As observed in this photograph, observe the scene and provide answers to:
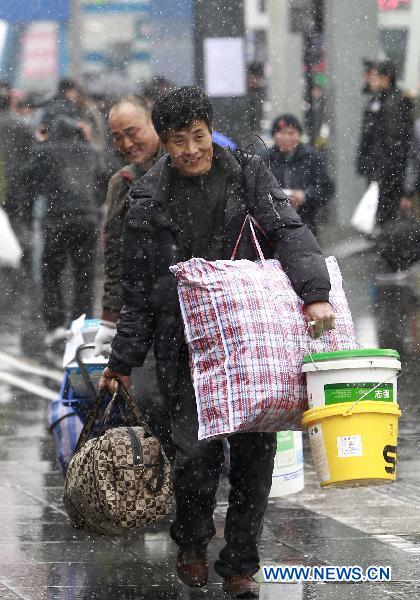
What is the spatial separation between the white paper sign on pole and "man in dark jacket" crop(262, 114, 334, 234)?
4.10 m

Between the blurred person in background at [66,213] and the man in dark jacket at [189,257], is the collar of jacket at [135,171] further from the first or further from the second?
the blurred person in background at [66,213]

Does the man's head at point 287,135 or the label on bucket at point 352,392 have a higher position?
the man's head at point 287,135

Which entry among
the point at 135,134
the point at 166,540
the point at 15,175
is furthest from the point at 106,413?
the point at 15,175

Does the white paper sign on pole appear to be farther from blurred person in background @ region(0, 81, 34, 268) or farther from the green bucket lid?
the green bucket lid

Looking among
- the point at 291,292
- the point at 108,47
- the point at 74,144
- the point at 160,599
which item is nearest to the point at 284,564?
the point at 160,599

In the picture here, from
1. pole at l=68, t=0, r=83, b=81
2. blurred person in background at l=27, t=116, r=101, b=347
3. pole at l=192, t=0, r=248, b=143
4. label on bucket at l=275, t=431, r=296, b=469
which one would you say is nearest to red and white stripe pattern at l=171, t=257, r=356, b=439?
label on bucket at l=275, t=431, r=296, b=469

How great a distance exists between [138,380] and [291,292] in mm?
1088

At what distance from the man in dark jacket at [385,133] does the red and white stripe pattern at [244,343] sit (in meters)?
9.54

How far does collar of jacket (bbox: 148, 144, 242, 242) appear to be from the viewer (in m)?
5.66

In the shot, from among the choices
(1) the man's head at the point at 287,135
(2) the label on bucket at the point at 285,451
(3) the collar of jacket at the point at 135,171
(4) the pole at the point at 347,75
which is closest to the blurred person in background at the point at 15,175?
(4) the pole at the point at 347,75

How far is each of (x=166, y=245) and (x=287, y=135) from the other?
6289 mm

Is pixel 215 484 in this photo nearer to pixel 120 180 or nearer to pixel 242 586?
pixel 242 586

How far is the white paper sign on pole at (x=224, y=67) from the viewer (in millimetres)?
15961

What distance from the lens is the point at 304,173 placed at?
1174 centimetres
